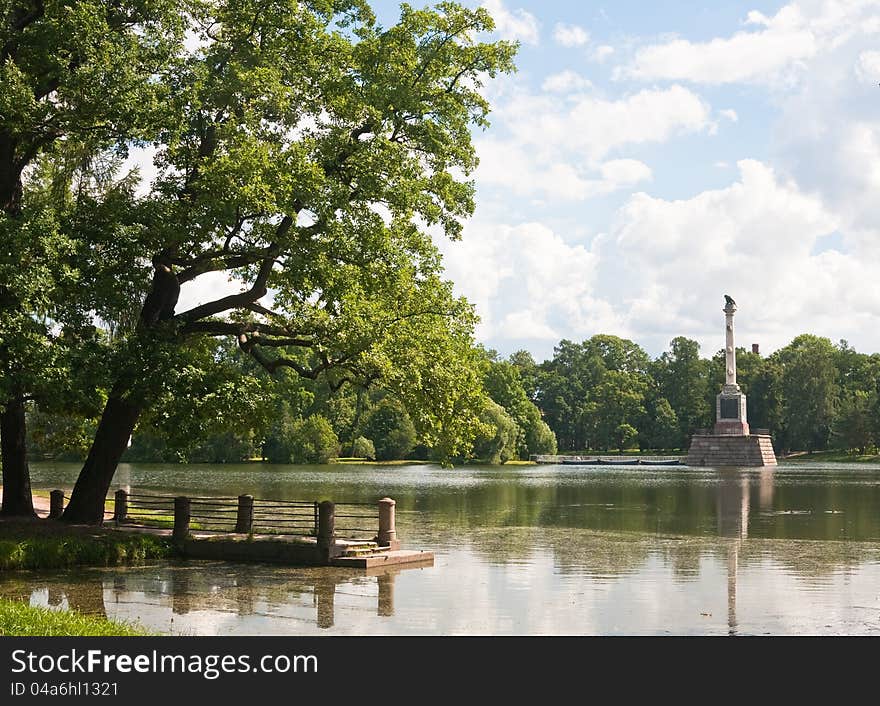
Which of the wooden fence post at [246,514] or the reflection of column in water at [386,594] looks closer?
the reflection of column in water at [386,594]

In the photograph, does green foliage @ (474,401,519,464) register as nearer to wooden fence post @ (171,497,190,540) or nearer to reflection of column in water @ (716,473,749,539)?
reflection of column in water @ (716,473,749,539)

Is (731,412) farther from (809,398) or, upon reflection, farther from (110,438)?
(110,438)

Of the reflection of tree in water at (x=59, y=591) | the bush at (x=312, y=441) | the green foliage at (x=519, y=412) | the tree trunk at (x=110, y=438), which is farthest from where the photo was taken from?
the green foliage at (x=519, y=412)

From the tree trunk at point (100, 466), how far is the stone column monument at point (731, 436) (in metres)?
81.1

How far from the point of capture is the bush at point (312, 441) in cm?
10462

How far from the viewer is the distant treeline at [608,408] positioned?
10581 cm

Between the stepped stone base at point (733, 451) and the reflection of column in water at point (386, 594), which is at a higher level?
the stepped stone base at point (733, 451)

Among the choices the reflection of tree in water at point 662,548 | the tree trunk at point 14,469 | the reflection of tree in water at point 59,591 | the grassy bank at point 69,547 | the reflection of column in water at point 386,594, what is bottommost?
the reflection of tree in water at point 662,548

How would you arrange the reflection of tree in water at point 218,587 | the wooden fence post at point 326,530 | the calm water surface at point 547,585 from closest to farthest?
the calm water surface at point 547,585 < the reflection of tree in water at point 218,587 < the wooden fence post at point 326,530

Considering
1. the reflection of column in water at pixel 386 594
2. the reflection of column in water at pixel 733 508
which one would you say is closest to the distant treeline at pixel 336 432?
the reflection of column in water at pixel 386 594

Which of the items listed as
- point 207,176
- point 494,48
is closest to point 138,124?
point 207,176

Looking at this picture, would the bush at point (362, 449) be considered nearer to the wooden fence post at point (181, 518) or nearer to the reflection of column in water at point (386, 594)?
the wooden fence post at point (181, 518)

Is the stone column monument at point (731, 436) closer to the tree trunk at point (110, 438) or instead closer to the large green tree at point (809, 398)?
the large green tree at point (809, 398)

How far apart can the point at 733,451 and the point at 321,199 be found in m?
84.1
